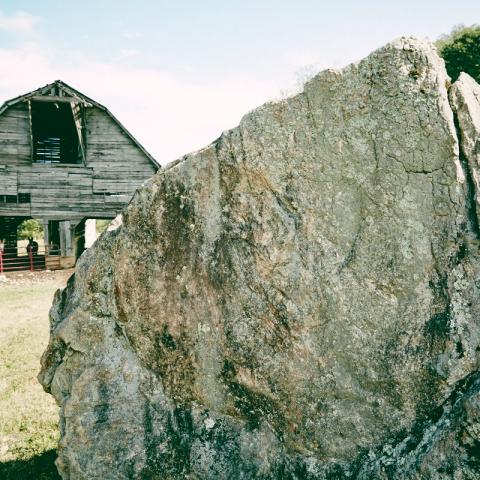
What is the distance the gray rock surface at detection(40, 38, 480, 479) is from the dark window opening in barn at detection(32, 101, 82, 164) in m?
19.3

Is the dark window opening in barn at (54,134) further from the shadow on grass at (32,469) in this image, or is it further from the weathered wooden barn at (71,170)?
the shadow on grass at (32,469)

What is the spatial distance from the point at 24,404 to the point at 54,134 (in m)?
20.9

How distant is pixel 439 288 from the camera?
3834mm

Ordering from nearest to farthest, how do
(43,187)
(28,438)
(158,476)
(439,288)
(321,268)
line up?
1. (439,288)
2. (321,268)
3. (158,476)
4. (28,438)
5. (43,187)

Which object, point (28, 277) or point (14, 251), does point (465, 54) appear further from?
point (14, 251)

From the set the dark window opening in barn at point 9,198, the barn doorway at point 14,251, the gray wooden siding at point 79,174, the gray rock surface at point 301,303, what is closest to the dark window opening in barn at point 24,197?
the gray wooden siding at point 79,174

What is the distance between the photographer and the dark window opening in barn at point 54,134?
72.9 feet

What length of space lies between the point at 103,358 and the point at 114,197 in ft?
59.8

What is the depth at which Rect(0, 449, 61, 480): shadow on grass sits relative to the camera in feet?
17.4

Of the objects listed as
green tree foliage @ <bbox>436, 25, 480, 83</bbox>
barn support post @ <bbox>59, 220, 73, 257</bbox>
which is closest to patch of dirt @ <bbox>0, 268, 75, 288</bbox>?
barn support post @ <bbox>59, 220, 73, 257</bbox>

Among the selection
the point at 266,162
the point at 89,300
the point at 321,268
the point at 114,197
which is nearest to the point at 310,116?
the point at 266,162

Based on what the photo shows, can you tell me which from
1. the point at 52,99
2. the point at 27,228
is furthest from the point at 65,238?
the point at 27,228

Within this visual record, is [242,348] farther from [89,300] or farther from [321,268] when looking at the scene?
[89,300]

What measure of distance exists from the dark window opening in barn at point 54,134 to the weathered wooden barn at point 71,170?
140mm
